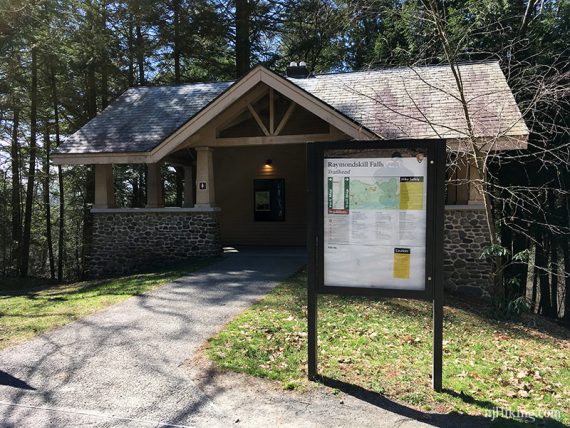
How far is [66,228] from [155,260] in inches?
590

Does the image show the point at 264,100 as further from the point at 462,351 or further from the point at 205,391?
the point at 205,391

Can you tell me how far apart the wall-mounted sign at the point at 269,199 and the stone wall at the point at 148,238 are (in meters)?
3.15

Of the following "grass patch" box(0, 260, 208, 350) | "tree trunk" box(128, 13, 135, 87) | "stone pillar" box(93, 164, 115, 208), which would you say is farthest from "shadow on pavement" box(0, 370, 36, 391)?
"tree trunk" box(128, 13, 135, 87)

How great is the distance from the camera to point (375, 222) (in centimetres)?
436

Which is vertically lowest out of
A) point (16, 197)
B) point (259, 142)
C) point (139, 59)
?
point (16, 197)

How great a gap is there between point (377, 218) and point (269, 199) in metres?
11.5

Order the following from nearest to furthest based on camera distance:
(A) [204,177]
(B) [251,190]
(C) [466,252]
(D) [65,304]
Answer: (D) [65,304], (C) [466,252], (A) [204,177], (B) [251,190]

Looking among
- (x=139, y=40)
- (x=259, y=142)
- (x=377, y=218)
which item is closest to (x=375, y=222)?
(x=377, y=218)

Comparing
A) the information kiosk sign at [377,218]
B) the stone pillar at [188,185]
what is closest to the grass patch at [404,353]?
the information kiosk sign at [377,218]

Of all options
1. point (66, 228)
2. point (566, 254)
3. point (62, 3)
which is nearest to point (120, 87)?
point (62, 3)

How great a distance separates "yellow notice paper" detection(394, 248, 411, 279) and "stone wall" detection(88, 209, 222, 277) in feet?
28.9

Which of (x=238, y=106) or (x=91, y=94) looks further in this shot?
(x=91, y=94)

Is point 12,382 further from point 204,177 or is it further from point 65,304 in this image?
point 204,177

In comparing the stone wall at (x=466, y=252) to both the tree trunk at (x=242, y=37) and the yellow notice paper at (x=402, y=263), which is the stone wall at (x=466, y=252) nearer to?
the yellow notice paper at (x=402, y=263)
